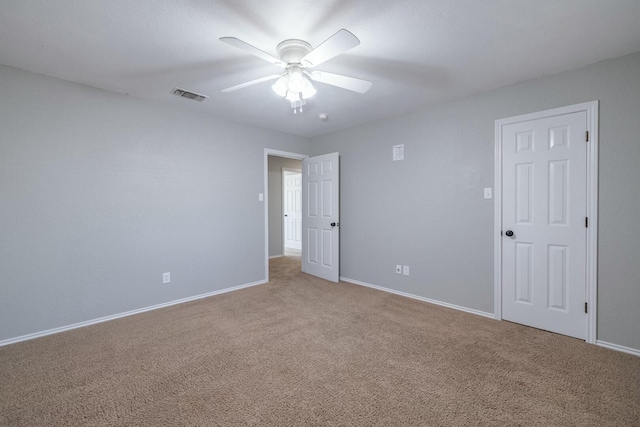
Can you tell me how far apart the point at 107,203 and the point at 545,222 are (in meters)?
4.37

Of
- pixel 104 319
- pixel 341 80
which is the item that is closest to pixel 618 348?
pixel 341 80

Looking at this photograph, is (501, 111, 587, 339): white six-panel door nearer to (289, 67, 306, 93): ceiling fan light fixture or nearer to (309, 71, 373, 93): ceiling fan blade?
(309, 71, 373, 93): ceiling fan blade

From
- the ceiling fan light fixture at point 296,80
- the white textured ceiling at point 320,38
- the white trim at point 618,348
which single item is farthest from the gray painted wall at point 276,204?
the white trim at point 618,348

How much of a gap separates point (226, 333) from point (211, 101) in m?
2.52

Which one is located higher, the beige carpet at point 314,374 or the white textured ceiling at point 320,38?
the white textured ceiling at point 320,38

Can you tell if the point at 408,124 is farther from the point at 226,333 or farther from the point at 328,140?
the point at 226,333

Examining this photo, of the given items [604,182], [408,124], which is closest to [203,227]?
[408,124]

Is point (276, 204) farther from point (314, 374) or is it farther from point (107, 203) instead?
point (314, 374)

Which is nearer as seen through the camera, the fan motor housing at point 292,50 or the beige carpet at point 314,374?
the beige carpet at point 314,374

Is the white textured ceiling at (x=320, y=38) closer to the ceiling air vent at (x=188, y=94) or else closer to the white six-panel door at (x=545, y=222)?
the ceiling air vent at (x=188, y=94)

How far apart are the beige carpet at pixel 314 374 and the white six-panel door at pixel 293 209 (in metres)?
4.40

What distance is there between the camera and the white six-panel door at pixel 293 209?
7.23m

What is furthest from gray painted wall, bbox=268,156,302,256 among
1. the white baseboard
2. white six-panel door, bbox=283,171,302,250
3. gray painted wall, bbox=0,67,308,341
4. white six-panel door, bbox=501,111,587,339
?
white six-panel door, bbox=501,111,587,339

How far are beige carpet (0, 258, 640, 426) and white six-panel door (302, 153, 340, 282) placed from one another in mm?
1481
